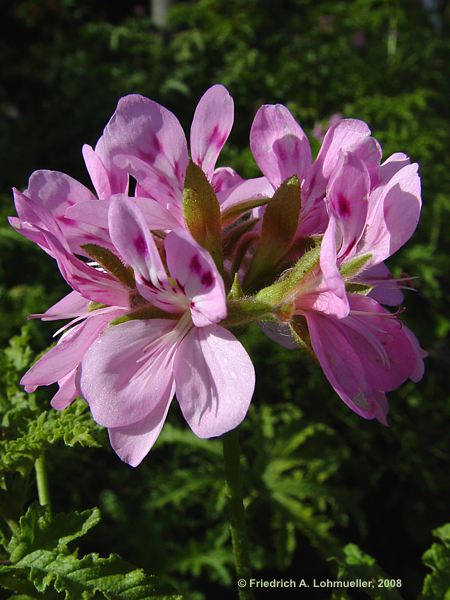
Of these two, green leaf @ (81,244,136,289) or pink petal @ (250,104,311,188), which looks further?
pink petal @ (250,104,311,188)

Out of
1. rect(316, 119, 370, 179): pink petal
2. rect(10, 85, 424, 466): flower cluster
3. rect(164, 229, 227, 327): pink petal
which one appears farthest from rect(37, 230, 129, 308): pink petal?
rect(316, 119, 370, 179): pink petal

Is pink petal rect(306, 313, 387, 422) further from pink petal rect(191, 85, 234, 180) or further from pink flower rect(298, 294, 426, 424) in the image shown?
pink petal rect(191, 85, 234, 180)

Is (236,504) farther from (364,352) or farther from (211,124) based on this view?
(211,124)

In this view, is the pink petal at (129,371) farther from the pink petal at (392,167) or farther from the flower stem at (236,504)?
the pink petal at (392,167)

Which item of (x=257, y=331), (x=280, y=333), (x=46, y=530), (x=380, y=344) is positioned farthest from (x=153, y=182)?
(x=257, y=331)

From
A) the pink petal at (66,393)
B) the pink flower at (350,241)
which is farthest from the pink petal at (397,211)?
the pink petal at (66,393)

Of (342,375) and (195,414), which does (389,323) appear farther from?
(195,414)

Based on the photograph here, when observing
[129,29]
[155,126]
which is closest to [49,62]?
[129,29]
